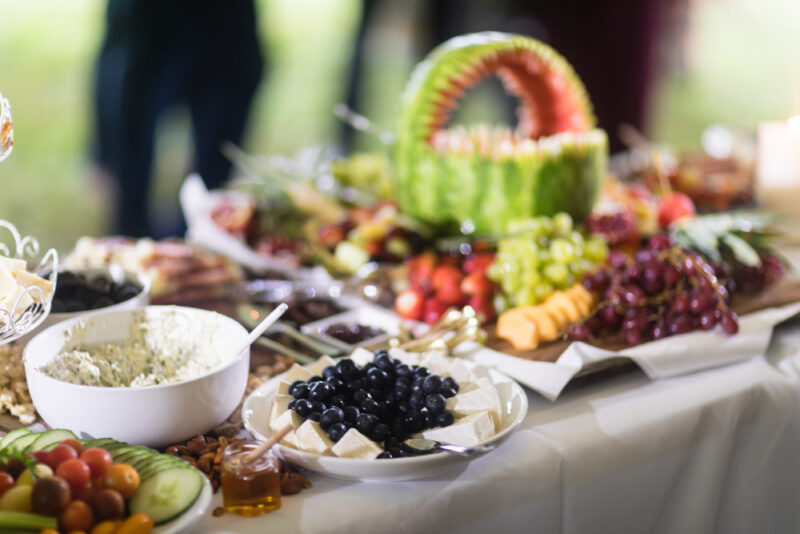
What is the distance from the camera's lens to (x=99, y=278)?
1282mm

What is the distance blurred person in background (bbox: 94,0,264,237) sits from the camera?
11.5ft

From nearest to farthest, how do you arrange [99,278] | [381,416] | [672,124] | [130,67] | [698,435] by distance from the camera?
1. [381,416]
2. [698,435]
3. [99,278]
4. [130,67]
5. [672,124]

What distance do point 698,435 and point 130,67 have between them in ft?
10.2

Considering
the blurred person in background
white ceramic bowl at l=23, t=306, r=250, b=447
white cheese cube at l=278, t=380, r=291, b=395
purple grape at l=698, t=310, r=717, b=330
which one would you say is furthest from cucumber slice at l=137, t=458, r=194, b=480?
the blurred person in background

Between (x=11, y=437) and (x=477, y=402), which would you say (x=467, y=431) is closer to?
(x=477, y=402)

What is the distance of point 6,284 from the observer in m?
0.93

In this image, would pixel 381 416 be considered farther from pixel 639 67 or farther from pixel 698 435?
pixel 639 67

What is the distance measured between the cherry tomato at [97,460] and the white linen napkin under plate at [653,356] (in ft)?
2.00

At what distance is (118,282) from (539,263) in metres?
0.74

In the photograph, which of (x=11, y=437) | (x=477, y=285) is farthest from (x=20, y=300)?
(x=477, y=285)

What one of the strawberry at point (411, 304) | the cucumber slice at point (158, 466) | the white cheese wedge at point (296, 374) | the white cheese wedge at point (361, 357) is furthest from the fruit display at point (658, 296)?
the cucumber slice at point (158, 466)

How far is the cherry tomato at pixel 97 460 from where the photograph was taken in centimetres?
78

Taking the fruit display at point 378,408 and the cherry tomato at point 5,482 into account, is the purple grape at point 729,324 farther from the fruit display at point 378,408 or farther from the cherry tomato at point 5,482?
the cherry tomato at point 5,482

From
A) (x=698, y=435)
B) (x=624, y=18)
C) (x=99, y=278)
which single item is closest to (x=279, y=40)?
(x=624, y=18)
